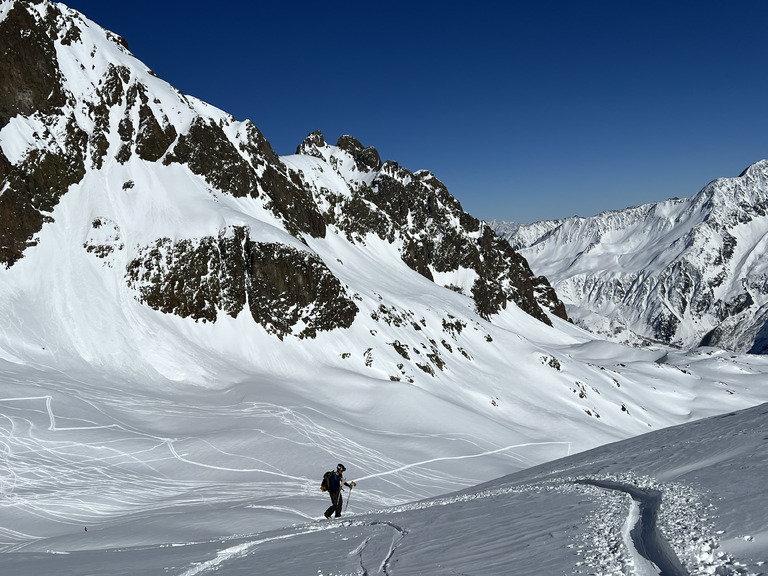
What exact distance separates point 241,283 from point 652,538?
60.4 meters

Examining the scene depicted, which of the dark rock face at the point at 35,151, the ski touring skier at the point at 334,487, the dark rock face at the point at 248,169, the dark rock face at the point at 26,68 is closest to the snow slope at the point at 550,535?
the ski touring skier at the point at 334,487

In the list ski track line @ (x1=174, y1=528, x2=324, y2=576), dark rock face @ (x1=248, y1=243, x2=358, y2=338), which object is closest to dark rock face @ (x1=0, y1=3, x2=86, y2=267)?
dark rock face @ (x1=248, y1=243, x2=358, y2=338)

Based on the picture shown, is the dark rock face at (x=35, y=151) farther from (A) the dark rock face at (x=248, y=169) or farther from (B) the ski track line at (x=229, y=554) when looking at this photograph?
(B) the ski track line at (x=229, y=554)

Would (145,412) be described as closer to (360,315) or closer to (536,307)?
(360,315)

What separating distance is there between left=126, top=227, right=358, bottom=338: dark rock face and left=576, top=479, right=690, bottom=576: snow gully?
55.0 meters

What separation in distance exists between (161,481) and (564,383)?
69.8 metres

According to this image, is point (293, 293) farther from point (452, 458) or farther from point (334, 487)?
point (334, 487)

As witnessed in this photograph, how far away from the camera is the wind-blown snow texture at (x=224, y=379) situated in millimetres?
13078

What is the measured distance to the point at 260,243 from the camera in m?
66.2

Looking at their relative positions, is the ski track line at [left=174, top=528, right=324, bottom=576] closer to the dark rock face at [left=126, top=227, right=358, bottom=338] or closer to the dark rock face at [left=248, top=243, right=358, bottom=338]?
the dark rock face at [left=126, top=227, right=358, bottom=338]

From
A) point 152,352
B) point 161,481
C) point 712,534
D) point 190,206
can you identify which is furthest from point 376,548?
point 190,206

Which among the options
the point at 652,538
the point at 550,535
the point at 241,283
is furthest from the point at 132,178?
the point at 652,538

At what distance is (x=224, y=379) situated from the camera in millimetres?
51219

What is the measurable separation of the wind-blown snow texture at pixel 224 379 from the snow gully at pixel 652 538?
18.2 inches
